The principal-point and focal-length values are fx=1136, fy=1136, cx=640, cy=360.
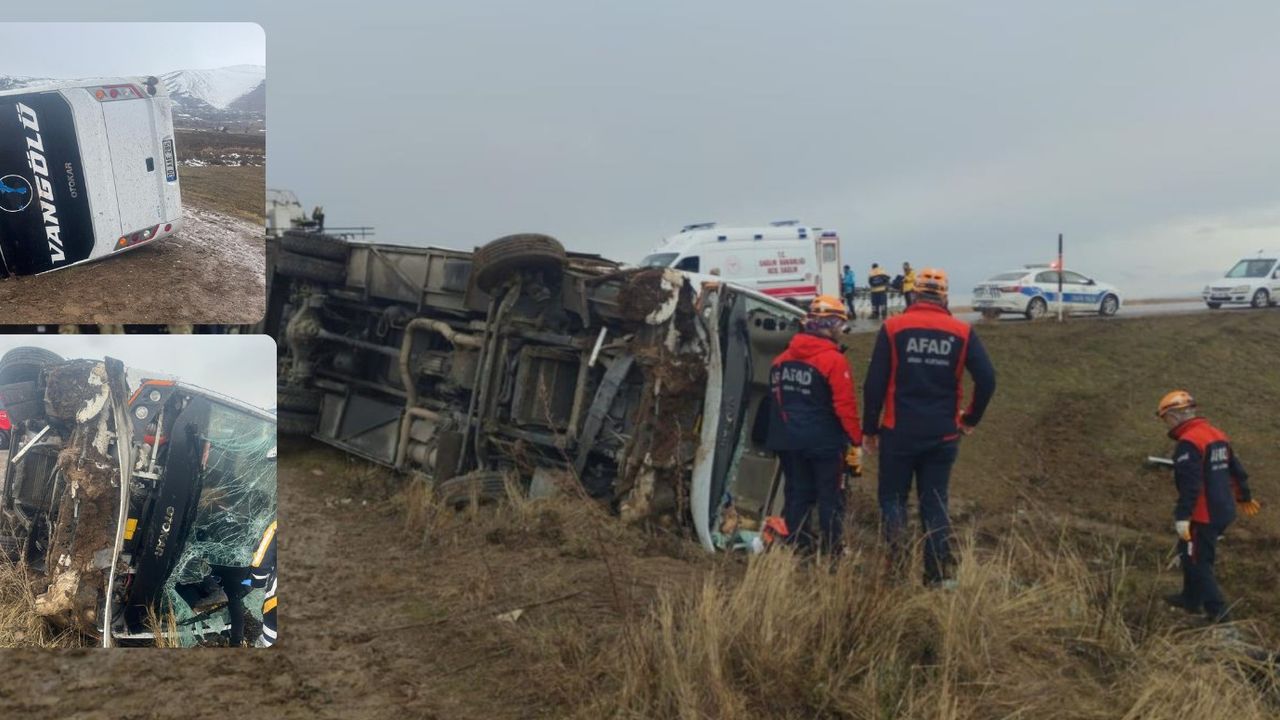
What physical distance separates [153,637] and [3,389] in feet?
1.46

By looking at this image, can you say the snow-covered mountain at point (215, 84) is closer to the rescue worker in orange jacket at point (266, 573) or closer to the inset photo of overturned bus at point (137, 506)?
the inset photo of overturned bus at point (137, 506)

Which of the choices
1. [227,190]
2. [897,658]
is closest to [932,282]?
[897,658]

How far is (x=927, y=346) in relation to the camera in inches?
229

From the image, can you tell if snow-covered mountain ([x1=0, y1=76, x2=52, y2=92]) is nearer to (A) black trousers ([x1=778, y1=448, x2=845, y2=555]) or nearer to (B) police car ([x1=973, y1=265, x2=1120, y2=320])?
(A) black trousers ([x1=778, y1=448, x2=845, y2=555])

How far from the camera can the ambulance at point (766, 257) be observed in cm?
2080

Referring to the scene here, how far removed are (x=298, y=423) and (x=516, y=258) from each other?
2711 millimetres

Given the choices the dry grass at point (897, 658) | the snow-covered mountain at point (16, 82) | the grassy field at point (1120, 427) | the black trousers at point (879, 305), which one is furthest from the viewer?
the black trousers at point (879, 305)

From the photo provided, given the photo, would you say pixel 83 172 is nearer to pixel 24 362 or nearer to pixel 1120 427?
pixel 24 362

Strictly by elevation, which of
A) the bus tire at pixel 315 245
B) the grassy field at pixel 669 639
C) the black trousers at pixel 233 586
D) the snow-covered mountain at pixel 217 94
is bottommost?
the grassy field at pixel 669 639

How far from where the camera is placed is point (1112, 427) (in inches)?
547

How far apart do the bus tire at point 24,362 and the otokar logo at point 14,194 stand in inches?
7.8

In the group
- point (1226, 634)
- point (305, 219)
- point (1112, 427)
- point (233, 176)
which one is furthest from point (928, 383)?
point (1112, 427)

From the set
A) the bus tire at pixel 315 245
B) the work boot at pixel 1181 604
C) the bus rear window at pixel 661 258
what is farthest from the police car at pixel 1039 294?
the bus tire at pixel 315 245

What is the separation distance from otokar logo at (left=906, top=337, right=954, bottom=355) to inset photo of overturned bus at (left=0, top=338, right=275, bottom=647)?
4.56 metres
